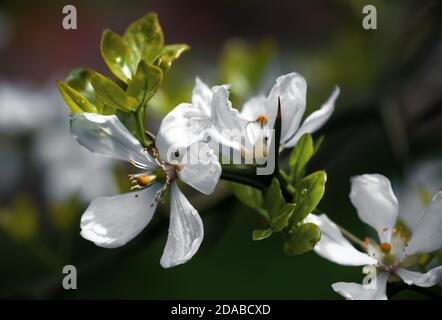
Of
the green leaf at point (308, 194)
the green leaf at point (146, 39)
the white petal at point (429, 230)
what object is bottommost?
the white petal at point (429, 230)

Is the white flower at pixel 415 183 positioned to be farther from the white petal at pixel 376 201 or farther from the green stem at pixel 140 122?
the green stem at pixel 140 122

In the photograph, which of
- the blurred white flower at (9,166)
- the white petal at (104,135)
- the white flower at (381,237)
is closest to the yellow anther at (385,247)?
the white flower at (381,237)

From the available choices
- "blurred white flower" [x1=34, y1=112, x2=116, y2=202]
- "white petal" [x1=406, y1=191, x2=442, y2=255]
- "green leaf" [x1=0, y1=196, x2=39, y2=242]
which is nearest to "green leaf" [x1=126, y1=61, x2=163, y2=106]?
"white petal" [x1=406, y1=191, x2=442, y2=255]

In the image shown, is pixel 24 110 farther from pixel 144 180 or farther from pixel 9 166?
pixel 144 180

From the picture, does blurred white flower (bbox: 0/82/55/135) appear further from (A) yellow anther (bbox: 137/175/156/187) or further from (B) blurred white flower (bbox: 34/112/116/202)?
(A) yellow anther (bbox: 137/175/156/187)

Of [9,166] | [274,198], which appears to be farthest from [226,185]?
[9,166]
